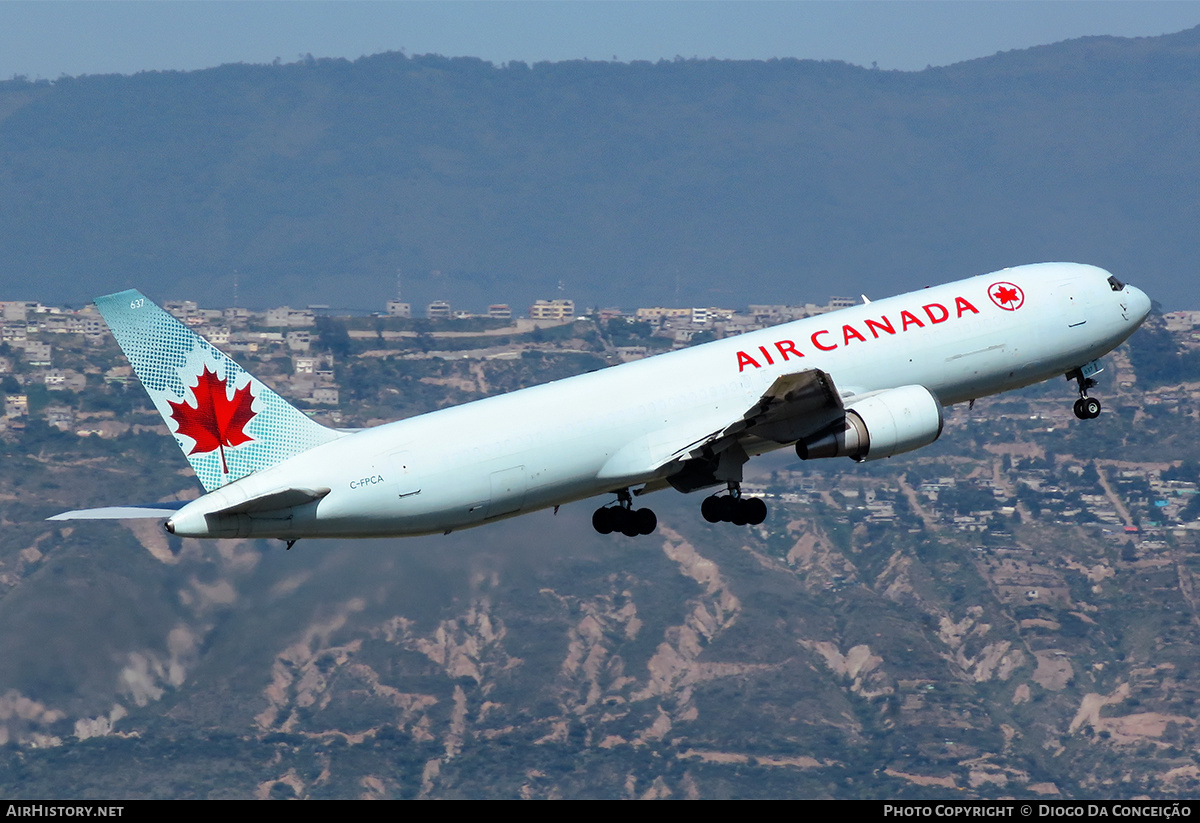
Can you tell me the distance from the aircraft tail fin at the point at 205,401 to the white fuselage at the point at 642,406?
0.72 meters

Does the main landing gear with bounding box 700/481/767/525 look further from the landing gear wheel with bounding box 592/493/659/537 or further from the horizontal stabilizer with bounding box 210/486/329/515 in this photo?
the horizontal stabilizer with bounding box 210/486/329/515

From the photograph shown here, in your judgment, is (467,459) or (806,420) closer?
(467,459)

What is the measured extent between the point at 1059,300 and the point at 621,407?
56.2ft

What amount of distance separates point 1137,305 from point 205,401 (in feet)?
109

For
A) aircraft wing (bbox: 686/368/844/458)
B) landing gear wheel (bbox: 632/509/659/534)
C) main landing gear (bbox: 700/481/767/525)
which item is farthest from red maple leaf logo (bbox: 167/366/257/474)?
main landing gear (bbox: 700/481/767/525)

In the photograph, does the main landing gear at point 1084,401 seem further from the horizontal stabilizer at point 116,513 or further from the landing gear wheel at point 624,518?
the horizontal stabilizer at point 116,513

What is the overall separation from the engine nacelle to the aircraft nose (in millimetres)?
12569

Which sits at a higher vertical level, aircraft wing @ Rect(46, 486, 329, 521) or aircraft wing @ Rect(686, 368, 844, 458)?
aircraft wing @ Rect(686, 368, 844, 458)

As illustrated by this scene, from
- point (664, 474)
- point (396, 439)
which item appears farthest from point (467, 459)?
point (664, 474)

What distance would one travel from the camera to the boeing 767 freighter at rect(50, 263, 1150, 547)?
163 ft

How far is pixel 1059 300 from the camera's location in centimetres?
6147
